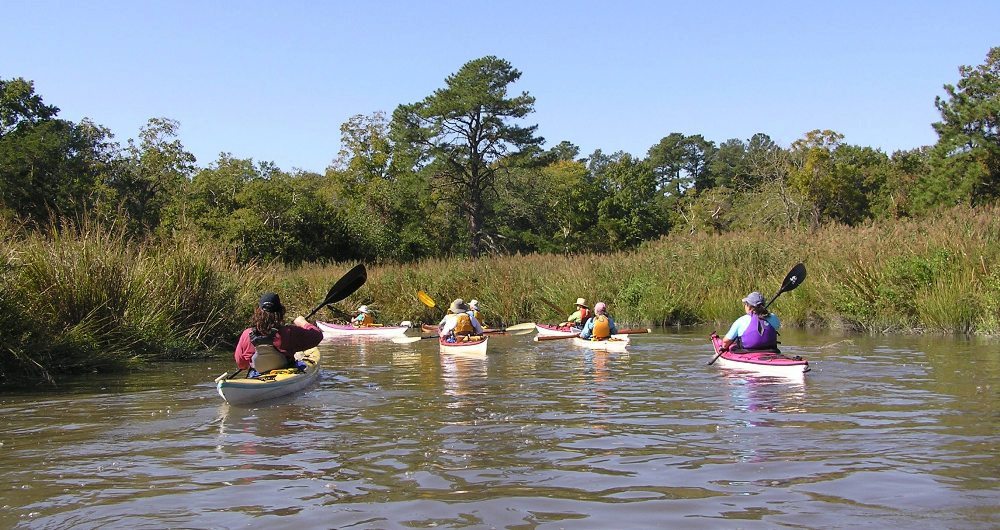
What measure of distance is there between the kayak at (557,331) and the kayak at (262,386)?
7832mm

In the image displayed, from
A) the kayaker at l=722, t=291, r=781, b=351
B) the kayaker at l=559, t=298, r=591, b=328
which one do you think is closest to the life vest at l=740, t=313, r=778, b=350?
the kayaker at l=722, t=291, r=781, b=351

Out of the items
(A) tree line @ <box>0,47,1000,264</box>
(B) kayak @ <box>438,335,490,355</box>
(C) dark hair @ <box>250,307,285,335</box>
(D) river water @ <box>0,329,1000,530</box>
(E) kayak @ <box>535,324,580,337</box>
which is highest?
(A) tree line @ <box>0,47,1000,264</box>

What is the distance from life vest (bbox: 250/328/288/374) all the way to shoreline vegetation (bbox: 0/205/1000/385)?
292cm

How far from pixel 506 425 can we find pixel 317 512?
3080 mm

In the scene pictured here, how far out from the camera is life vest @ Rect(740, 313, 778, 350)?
475 inches

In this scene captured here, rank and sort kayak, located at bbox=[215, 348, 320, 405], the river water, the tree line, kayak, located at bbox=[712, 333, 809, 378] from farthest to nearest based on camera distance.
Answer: the tree line, kayak, located at bbox=[712, 333, 809, 378], kayak, located at bbox=[215, 348, 320, 405], the river water

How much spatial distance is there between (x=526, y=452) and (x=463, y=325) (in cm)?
1004

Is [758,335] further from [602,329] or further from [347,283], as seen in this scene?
[347,283]

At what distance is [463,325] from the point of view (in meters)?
17.0

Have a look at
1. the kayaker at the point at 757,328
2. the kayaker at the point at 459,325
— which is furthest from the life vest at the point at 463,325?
the kayaker at the point at 757,328

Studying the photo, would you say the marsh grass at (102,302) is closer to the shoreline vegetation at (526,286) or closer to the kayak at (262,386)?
the shoreline vegetation at (526,286)

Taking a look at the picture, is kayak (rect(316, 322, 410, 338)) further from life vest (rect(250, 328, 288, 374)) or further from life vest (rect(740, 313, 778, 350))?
life vest (rect(740, 313, 778, 350))

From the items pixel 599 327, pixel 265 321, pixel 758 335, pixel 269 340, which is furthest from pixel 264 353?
pixel 599 327

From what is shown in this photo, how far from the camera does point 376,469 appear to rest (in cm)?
654
